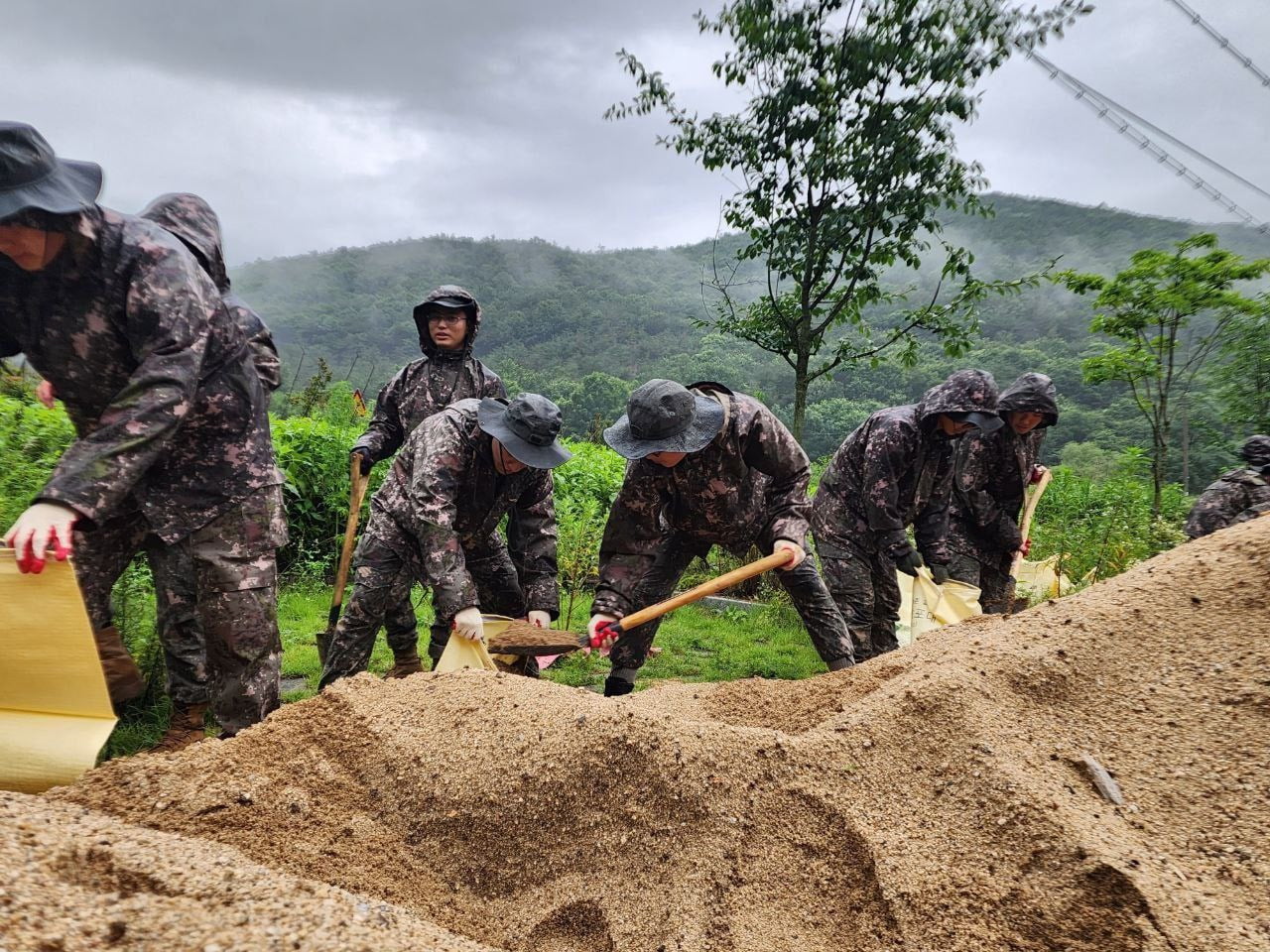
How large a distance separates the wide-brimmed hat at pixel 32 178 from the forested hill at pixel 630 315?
1011 inches

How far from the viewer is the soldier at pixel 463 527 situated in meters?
3.06

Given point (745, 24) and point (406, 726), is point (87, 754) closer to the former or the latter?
point (406, 726)

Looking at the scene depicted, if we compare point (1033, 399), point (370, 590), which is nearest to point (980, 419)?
point (1033, 399)

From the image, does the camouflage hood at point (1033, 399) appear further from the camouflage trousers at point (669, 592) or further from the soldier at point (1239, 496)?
the camouflage trousers at point (669, 592)

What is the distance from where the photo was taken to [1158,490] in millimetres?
7879

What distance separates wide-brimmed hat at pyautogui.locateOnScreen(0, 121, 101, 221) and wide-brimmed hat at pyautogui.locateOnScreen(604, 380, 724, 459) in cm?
189

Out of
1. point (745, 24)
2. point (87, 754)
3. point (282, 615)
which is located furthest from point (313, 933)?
point (745, 24)

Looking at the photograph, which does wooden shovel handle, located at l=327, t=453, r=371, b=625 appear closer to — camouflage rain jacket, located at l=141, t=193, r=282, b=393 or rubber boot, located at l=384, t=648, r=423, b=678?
rubber boot, located at l=384, t=648, r=423, b=678

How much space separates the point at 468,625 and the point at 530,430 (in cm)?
85

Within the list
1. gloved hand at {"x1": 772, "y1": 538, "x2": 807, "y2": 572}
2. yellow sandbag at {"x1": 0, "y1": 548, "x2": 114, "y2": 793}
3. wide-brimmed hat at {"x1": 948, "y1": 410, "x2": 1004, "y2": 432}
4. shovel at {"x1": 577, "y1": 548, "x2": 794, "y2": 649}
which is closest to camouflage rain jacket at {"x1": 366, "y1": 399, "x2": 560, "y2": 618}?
shovel at {"x1": 577, "y1": 548, "x2": 794, "y2": 649}

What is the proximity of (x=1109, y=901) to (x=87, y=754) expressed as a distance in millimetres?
2160

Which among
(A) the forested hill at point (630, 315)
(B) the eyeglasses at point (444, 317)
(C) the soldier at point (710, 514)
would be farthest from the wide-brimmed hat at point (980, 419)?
(A) the forested hill at point (630, 315)

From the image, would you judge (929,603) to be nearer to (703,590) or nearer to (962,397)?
(962,397)

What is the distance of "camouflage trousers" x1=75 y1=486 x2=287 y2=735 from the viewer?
7.80 feet
